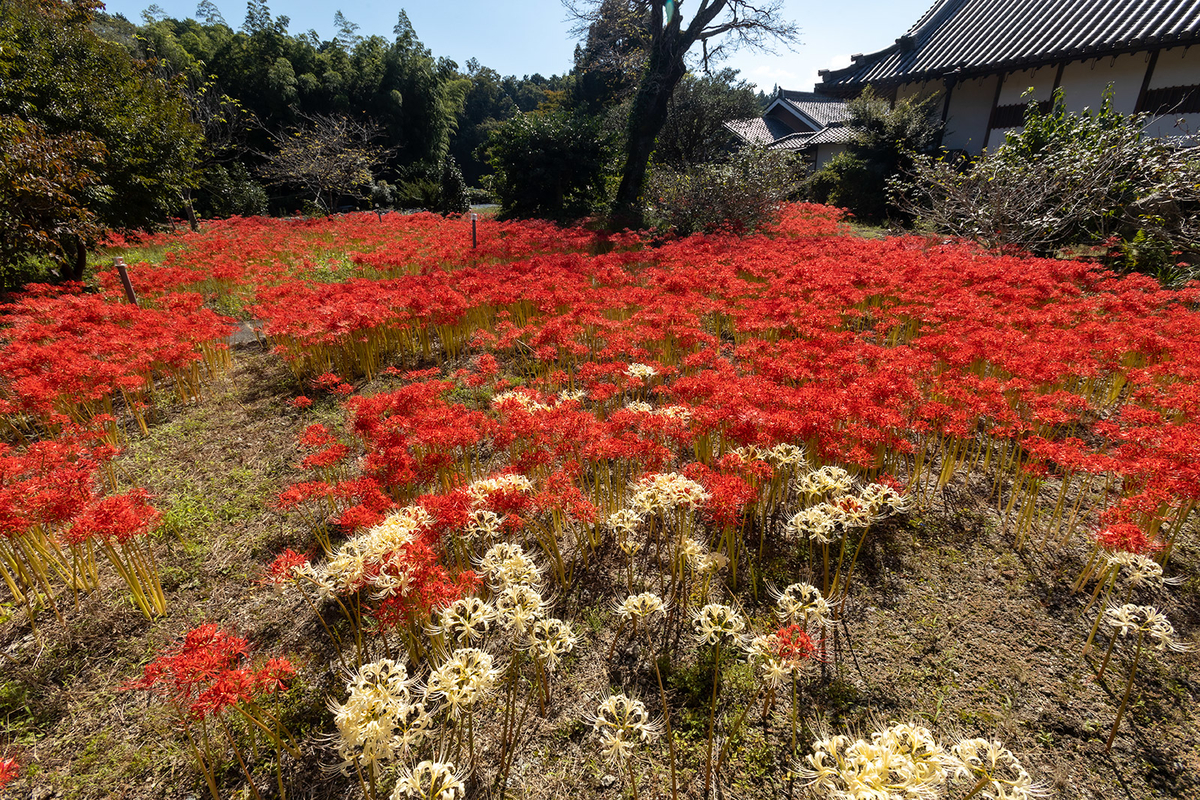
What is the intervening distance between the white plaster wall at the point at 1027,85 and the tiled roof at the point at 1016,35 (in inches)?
46.8

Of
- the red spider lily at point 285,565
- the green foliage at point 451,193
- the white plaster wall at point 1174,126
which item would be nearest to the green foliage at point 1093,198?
the white plaster wall at point 1174,126

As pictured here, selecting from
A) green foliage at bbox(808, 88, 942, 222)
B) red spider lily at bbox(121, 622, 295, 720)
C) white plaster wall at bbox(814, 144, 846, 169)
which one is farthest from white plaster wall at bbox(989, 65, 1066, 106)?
red spider lily at bbox(121, 622, 295, 720)

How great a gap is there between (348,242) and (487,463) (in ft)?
46.9

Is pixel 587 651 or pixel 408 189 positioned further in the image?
pixel 408 189

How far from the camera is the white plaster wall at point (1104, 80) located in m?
13.9

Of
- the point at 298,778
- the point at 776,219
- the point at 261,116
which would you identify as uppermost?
the point at 261,116

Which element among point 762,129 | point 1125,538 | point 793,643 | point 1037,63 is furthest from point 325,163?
point 762,129

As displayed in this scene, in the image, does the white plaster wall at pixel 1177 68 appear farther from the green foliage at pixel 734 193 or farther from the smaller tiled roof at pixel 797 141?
the smaller tiled roof at pixel 797 141

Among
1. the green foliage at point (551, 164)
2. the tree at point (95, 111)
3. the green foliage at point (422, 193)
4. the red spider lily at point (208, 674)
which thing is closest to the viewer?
the red spider lily at point (208, 674)

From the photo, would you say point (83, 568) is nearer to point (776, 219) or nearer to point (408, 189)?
point (776, 219)

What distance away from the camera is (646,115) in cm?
1864

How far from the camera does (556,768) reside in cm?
256

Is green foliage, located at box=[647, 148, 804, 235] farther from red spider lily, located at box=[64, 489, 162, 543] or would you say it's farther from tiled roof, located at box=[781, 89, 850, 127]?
tiled roof, located at box=[781, 89, 850, 127]

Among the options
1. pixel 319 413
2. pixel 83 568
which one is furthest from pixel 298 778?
pixel 319 413
